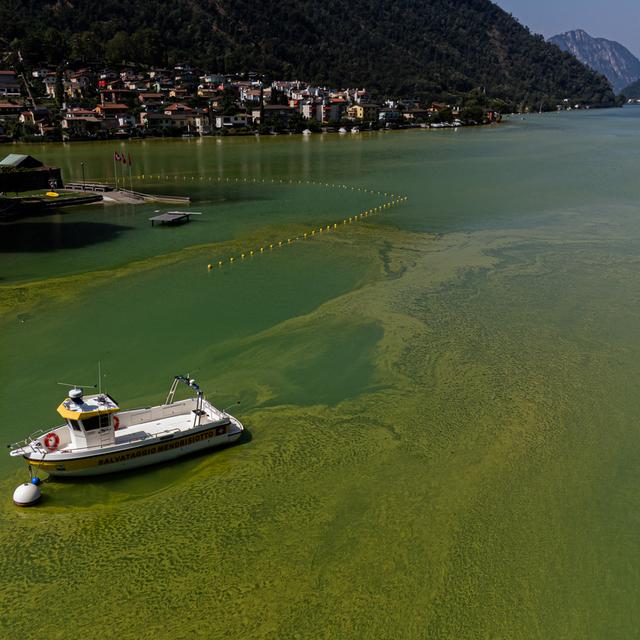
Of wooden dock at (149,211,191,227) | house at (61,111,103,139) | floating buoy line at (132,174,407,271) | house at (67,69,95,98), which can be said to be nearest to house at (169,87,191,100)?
house at (67,69,95,98)

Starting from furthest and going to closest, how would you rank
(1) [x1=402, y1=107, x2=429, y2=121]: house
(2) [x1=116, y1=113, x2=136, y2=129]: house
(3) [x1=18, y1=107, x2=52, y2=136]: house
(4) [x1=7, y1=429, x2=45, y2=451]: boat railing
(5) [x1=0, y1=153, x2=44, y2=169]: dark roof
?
(1) [x1=402, y1=107, x2=429, y2=121]: house → (2) [x1=116, y1=113, x2=136, y2=129]: house → (3) [x1=18, y1=107, x2=52, y2=136]: house → (5) [x1=0, y1=153, x2=44, y2=169]: dark roof → (4) [x1=7, y1=429, x2=45, y2=451]: boat railing

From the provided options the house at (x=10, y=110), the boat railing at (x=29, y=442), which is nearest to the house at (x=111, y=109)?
the house at (x=10, y=110)

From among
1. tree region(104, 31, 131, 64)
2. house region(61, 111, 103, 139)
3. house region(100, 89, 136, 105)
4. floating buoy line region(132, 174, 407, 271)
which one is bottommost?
floating buoy line region(132, 174, 407, 271)

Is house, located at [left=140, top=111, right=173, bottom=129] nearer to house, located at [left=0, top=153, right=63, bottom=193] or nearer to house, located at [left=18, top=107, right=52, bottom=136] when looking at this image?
house, located at [left=18, top=107, right=52, bottom=136]

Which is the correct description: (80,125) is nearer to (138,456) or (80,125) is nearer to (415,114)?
(415,114)

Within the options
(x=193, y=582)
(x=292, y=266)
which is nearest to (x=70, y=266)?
(x=292, y=266)

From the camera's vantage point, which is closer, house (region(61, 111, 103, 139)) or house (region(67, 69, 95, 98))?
house (region(61, 111, 103, 139))

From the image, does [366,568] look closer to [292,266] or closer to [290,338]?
[290,338]

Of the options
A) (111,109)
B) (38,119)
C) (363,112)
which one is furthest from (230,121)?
(363,112)
